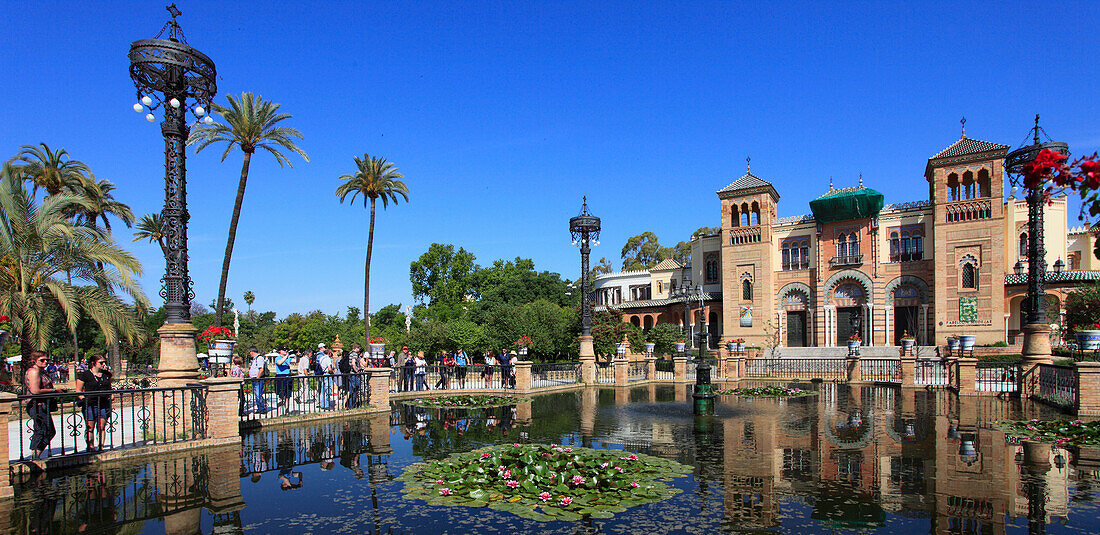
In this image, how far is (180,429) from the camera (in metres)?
11.6

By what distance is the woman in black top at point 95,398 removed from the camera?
10039 millimetres

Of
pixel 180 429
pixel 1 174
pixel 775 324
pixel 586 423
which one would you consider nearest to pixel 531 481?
pixel 586 423

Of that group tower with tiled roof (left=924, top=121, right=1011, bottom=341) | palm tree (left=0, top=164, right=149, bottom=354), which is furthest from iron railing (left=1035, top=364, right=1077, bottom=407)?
tower with tiled roof (left=924, top=121, right=1011, bottom=341)

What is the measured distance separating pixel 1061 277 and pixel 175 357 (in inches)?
2019

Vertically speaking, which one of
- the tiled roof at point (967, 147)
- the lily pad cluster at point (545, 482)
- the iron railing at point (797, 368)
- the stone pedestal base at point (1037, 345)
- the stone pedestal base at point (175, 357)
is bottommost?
the iron railing at point (797, 368)

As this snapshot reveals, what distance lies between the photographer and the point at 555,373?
2569cm

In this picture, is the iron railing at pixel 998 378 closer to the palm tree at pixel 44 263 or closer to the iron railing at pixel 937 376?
the iron railing at pixel 937 376

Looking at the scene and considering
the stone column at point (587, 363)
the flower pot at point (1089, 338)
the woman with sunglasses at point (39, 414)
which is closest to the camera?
the woman with sunglasses at point (39, 414)

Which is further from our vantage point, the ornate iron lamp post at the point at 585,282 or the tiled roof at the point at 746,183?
the tiled roof at the point at 746,183

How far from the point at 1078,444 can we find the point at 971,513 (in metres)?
5.63

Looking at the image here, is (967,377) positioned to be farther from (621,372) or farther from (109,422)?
(109,422)

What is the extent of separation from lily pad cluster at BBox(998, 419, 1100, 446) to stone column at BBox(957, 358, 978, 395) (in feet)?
20.9

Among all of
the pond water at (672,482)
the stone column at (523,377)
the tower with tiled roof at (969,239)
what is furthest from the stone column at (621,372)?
the tower with tiled roof at (969,239)

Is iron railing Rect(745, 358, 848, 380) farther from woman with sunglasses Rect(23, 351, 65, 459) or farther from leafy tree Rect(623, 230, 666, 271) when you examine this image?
leafy tree Rect(623, 230, 666, 271)
